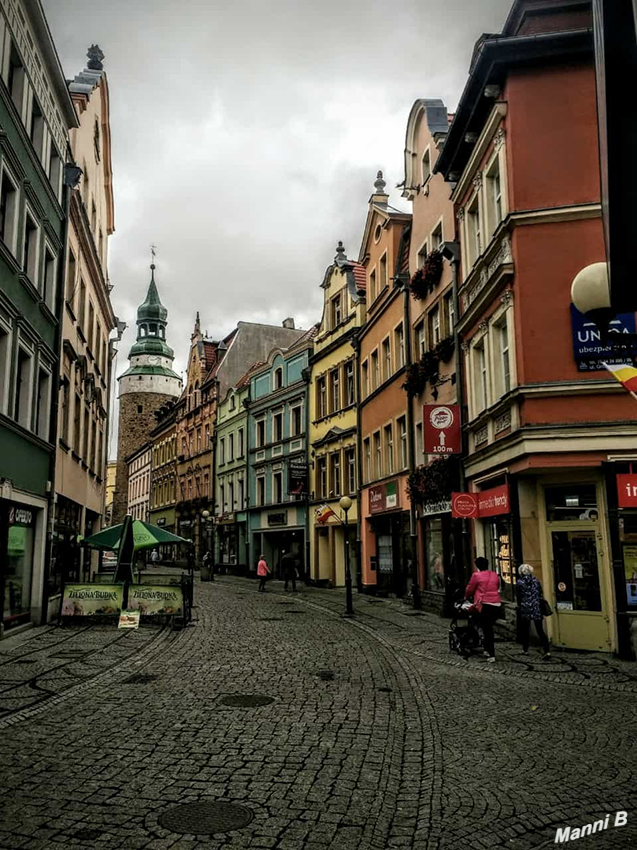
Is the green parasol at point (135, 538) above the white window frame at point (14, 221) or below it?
below

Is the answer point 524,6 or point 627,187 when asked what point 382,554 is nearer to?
point 524,6

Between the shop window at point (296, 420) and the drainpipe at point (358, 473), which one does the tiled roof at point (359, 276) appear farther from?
the shop window at point (296, 420)

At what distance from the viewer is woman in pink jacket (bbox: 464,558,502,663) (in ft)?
41.3

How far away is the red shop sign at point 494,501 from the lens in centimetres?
1520

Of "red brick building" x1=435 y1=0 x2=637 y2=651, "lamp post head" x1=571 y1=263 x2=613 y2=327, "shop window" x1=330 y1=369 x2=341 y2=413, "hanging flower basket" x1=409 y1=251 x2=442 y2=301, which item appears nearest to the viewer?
"lamp post head" x1=571 y1=263 x2=613 y2=327

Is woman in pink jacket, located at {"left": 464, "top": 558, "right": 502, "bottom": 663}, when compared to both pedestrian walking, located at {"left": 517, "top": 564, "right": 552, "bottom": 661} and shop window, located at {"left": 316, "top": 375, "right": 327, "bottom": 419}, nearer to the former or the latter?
pedestrian walking, located at {"left": 517, "top": 564, "right": 552, "bottom": 661}

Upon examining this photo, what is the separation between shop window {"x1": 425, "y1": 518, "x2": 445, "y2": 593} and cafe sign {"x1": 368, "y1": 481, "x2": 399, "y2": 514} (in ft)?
9.63

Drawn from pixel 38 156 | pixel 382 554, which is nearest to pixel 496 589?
pixel 38 156

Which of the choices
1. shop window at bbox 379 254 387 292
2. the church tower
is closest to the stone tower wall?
the church tower

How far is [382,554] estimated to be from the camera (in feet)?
93.4

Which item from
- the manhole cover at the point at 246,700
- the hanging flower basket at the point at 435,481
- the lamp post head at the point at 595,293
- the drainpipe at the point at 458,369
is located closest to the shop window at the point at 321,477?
the hanging flower basket at the point at 435,481

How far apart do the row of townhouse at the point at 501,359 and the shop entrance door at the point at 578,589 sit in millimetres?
29

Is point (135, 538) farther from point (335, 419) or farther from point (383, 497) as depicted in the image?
point (335, 419)

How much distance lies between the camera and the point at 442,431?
19078 millimetres
